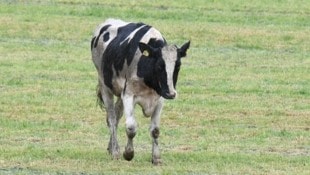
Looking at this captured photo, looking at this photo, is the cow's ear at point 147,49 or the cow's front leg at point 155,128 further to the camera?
the cow's front leg at point 155,128

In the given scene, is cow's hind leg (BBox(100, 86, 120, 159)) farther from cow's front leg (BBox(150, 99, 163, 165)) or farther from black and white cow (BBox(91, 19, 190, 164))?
cow's front leg (BBox(150, 99, 163, 165))

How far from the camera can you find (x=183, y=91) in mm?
22812

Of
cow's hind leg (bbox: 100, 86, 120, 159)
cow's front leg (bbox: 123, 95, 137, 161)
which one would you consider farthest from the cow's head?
cow's hind leg (bbox: 100, 86, 120, 159)

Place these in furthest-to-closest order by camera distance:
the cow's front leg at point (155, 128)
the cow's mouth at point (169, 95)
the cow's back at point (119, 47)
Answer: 1. the cow's back at point (119, 47)
2. the cow's front leg at point (155, 128)
3. the cow's mouth at point (169, 95)

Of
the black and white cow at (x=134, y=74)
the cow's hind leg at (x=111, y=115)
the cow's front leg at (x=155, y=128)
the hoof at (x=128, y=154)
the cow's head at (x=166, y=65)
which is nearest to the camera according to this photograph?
the cow's head at (x=166, y=65)

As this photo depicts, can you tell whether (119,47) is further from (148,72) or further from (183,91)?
(183,91)

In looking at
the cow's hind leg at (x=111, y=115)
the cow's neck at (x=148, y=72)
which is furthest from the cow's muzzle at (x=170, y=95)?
the cow's hind leg at (x=111, y=115)

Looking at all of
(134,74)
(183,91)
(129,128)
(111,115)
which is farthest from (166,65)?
(183,91)

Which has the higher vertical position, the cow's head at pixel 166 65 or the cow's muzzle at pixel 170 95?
the cow's head at pixel 166 65

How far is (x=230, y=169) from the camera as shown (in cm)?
1473

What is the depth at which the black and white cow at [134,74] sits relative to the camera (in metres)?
14.8

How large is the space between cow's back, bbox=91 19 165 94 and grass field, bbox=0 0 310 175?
108 cm

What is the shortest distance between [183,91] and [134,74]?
7591 millimetres

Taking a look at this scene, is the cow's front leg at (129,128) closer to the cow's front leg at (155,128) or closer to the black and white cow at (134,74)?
the black and white cow at (134,74)
